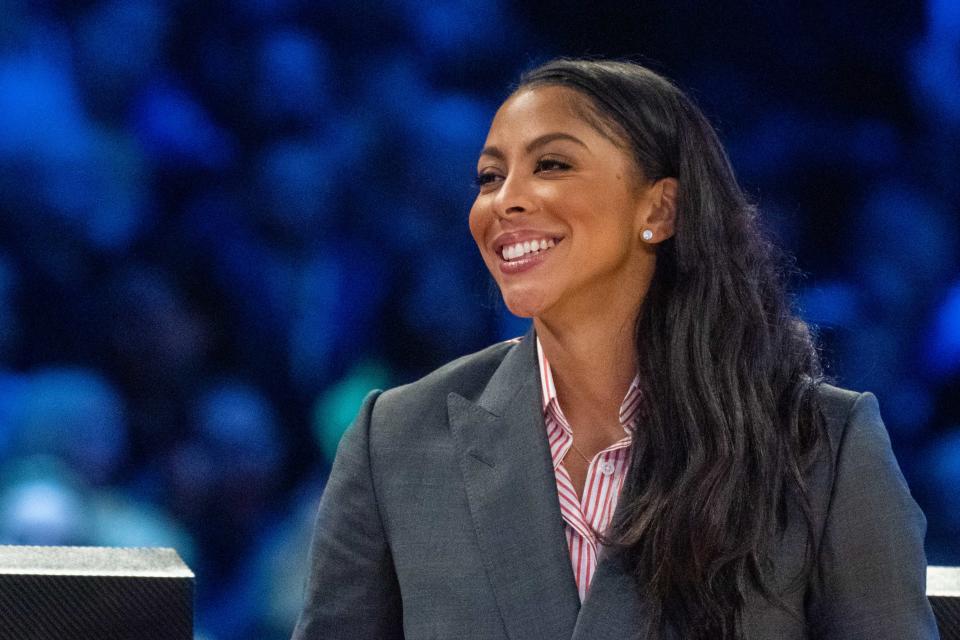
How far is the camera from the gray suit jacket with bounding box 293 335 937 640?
143cm

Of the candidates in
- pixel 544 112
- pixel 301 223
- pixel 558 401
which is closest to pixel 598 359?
pixel 558 401

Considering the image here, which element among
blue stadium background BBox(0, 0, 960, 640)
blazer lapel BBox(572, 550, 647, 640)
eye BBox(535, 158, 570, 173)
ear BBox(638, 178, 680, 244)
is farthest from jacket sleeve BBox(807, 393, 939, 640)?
blue stadium background BBox(0, 0, 960, 640)

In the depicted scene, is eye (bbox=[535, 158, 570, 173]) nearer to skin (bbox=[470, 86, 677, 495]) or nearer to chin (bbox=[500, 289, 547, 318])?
skin (bbox=[470, 86, 677, 495])

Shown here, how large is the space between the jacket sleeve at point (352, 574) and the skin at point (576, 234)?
249 mm

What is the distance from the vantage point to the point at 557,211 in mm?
1537

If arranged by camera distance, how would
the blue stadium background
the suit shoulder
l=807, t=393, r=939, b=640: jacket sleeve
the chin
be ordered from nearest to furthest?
l=807, t=393, r=939, b=640: jacket sleeve, the chin, the suit shoulder, the blue stadium background

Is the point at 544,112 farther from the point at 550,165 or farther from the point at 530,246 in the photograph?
the point at 530,246

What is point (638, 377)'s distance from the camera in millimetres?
1609

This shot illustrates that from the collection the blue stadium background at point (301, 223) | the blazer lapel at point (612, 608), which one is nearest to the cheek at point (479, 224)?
the blazer lapel at point (612, 608)

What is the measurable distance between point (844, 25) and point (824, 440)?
1565 millimetres

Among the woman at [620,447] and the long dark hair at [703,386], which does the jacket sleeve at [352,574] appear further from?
the long dark hair at [703,386]

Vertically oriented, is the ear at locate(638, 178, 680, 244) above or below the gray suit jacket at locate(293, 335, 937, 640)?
above

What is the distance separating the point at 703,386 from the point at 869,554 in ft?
0.88

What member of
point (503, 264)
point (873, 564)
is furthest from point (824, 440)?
point (503, 264)
